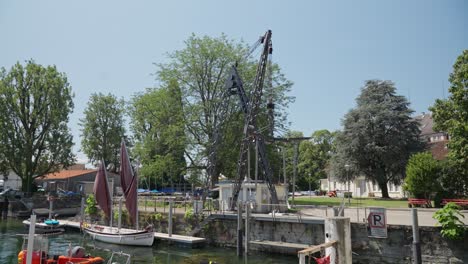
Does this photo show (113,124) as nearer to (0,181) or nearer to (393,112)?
(0,181)

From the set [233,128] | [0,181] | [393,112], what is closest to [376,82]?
[393,112]

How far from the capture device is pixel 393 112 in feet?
156

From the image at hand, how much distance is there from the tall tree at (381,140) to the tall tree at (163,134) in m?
22.2

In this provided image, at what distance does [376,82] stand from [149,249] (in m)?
39.8

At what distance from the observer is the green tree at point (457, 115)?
26.8 m

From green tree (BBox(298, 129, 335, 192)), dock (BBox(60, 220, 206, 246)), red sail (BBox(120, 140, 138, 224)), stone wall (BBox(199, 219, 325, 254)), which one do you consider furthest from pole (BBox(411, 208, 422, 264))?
green tree (BBox(298, 129, 335, 192))

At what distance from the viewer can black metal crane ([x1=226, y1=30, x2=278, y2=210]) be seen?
29.8 metres

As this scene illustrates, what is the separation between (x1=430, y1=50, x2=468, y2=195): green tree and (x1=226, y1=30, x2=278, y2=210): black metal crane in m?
13.9

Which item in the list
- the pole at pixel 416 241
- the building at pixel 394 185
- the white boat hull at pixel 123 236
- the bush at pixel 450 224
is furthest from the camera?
the building at pixel 394 185

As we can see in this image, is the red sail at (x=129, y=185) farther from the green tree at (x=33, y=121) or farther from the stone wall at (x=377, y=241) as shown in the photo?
the green tree at (x=33, y=121)

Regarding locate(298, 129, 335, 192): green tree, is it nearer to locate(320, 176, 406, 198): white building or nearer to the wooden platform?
locate(320, 176, 406, 198): white building

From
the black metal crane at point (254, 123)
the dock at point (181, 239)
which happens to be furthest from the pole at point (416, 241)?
the dock at point (181, 239)

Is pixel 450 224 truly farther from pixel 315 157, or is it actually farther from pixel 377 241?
pixel 315 157

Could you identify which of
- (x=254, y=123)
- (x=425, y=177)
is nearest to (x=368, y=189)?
(x=425, y=177)
